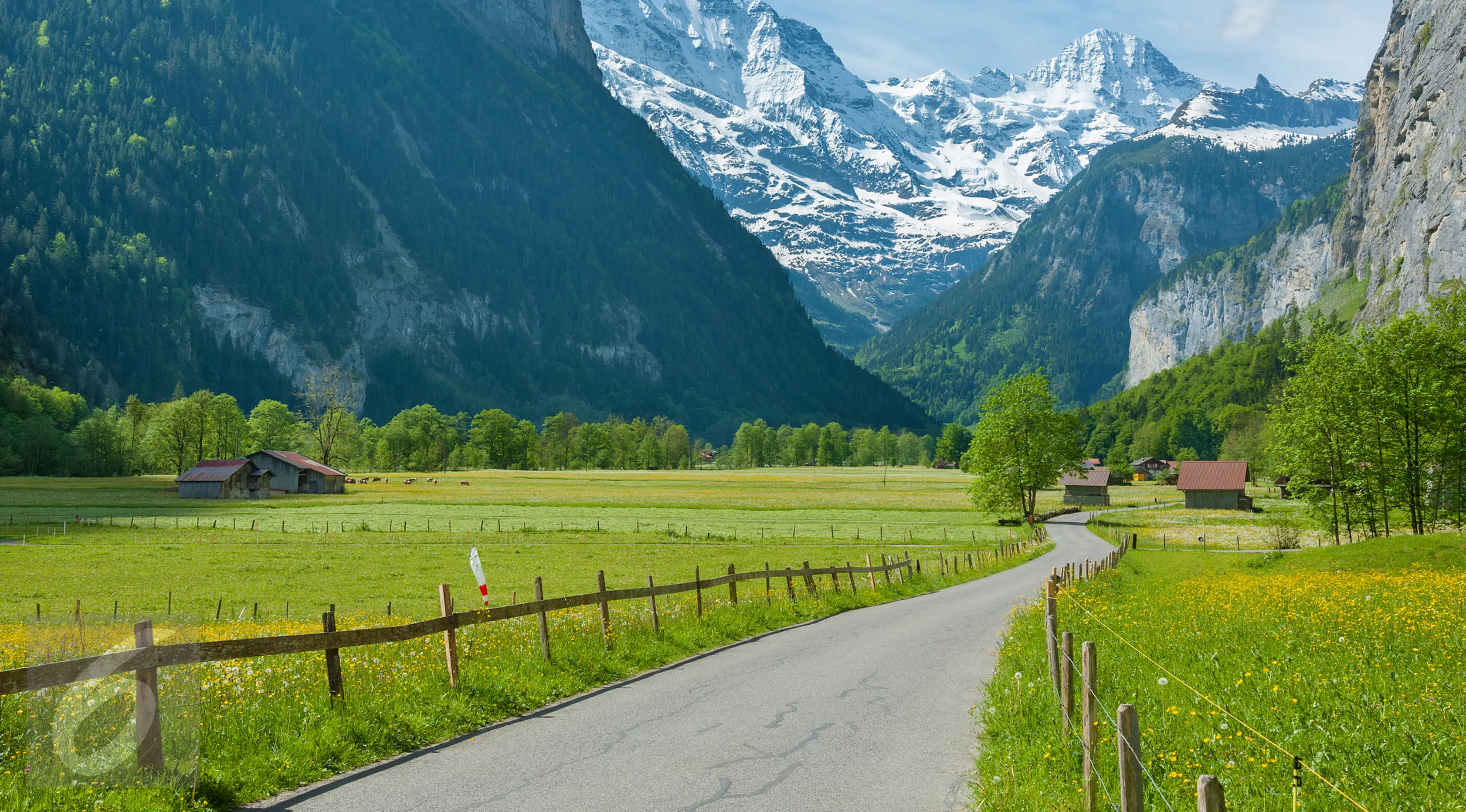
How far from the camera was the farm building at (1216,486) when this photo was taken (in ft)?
374

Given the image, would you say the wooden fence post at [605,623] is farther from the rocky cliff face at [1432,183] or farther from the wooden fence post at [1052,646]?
the rocky cliff face at [1432,183]

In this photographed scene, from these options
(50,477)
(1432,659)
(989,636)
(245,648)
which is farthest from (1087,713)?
(50,477)

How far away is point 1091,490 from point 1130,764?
133193mm

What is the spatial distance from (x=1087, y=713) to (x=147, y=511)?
3611 inches

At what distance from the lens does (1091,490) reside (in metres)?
130

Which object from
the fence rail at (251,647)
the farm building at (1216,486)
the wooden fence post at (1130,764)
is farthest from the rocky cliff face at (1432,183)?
the wooden fence post at (1130,764)

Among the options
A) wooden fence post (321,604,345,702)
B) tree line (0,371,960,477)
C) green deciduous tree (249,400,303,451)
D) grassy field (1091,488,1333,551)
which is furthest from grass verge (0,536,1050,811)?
green deciduous tree (249,400,303,451)

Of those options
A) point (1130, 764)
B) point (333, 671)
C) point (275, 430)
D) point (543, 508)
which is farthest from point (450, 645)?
point (275, 430)

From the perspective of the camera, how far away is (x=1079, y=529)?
8444 cm

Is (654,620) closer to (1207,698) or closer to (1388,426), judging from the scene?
(1207,698)

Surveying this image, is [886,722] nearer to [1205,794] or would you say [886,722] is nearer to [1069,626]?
[1069,626]

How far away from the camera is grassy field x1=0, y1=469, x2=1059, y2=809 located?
10781 millimetres

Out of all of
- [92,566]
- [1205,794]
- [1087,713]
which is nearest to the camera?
[1205,794]

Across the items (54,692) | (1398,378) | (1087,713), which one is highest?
(1398,378)
